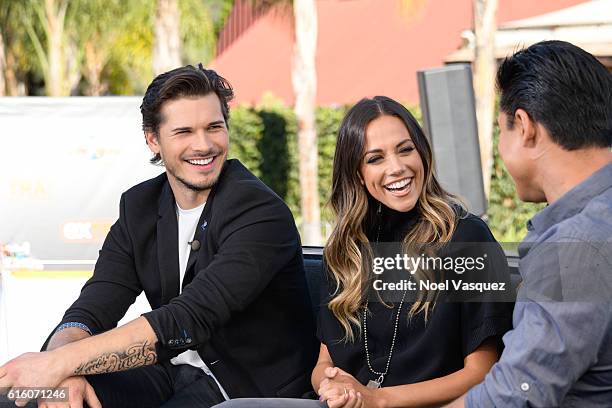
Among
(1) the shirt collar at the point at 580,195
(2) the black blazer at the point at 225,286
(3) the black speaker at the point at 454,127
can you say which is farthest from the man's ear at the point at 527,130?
(3) the black speaker at the point at 454,127

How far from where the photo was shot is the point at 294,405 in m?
2.56

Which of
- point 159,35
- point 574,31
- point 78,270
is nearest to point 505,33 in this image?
point 574,31

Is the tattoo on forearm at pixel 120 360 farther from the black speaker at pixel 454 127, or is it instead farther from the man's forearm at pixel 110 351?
the black speaker at pixel 454 127

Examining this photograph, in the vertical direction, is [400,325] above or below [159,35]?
below

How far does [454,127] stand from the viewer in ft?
23.0

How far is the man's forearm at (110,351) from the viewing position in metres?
2.82

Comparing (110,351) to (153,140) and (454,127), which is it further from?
(454,127)

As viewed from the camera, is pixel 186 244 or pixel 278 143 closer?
pixel 186 244

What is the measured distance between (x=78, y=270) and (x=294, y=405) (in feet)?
9.91

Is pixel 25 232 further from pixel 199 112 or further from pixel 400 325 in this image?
pixel 400 325

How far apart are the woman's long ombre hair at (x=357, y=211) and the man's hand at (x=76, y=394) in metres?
0.71

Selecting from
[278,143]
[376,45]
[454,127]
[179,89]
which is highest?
[376,45]

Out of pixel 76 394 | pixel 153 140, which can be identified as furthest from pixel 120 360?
pixel 153 140

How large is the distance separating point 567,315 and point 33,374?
1509 millimetres
